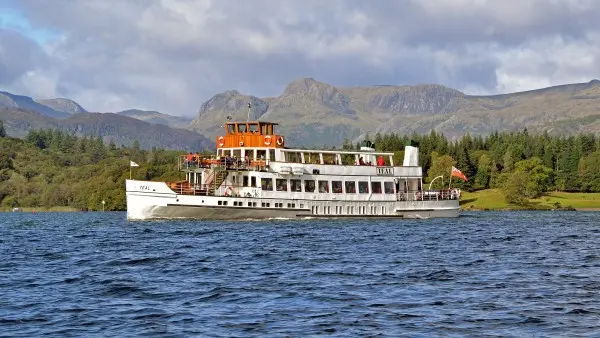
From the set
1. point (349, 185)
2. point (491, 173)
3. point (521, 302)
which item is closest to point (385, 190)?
point (349, 185)

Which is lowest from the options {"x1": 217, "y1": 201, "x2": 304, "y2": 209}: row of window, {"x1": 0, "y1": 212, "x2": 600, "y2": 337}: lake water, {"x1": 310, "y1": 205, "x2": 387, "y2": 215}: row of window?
{"x1": 0, "y1": 212, "x2": 600, "y2": 337}: lake water

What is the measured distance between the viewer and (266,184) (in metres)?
79.4

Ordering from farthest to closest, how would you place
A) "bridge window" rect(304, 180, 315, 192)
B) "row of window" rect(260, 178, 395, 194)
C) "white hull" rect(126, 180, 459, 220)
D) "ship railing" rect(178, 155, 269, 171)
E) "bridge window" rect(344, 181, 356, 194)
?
"bridge window" rect(344, 181, 356, 194) < "bridge window" rect(304, 180, 315, 192) < "row of window" rect(260, 178, 395, 194) < "ship railing" rect(178, 155, 269, 171) < "white hull" rect(126, 180, 459, 220)

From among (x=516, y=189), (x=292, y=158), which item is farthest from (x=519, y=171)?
(x=292, y=158)

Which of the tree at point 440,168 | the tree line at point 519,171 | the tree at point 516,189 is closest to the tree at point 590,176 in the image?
the tree line at point 519,171

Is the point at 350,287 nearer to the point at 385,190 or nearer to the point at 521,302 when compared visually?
the point at 521,302

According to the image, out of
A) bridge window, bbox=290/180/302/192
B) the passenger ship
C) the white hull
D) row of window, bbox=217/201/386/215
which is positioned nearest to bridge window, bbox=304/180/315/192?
the passenger ship

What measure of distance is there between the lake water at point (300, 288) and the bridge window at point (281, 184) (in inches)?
1084

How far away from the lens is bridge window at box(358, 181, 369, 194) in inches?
3323

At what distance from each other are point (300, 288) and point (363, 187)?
181 ft

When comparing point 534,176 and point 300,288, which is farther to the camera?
point 534,176

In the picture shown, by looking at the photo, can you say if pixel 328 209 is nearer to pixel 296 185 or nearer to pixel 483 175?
pixel 296 185

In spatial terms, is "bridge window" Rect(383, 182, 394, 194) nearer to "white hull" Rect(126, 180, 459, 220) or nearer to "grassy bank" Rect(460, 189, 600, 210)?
"white hull" Rect(126, 180, 459, 220)

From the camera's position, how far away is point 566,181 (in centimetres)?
18425
